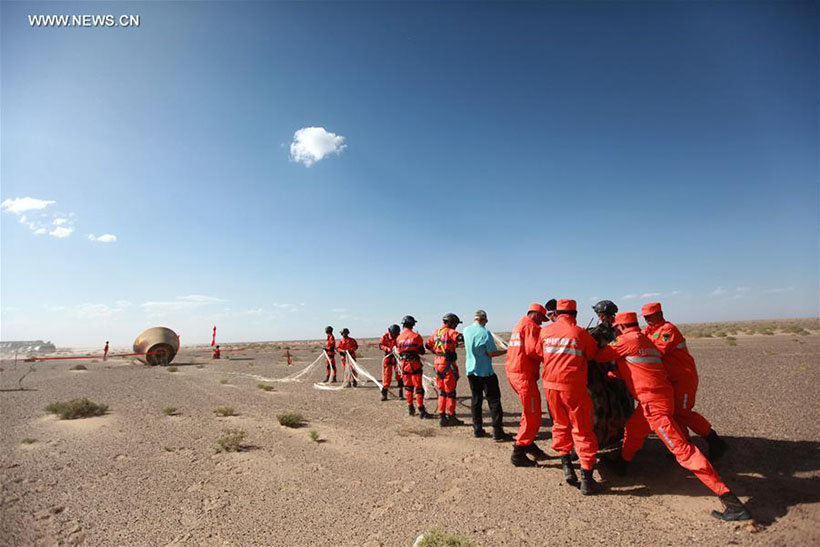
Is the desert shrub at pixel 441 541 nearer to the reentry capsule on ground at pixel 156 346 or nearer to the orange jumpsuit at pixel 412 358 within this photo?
the orange jumpsuit at pixel 412 358

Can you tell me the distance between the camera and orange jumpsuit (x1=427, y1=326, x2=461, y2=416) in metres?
7.26

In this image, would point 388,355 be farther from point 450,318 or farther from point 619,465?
Result: point 619,465

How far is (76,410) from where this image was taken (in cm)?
905

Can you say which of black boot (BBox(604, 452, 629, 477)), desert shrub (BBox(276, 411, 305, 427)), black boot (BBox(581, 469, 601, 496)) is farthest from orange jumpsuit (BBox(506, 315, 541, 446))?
desert shrub (BBox(276, 411, 305, 427))

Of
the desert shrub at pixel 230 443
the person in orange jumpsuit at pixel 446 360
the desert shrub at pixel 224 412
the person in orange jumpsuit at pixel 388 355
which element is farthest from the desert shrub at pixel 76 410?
the person in orange jumpsuit at pixel 446 360

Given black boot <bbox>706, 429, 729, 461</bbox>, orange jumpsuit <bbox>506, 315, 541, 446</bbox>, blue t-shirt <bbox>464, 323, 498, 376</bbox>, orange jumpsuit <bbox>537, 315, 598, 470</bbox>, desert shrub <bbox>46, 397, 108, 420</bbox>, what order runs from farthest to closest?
desert shrub <bbox>46, 397, 108, 420</bbox>
blue t-shirt <bbox>464, 323, 498, 376</bbox>
black boot <bbox>706, 429, 729, 461</bbox>
orange jumpsuit <bbox>506, 315, 541, 446</bbox>
orange jumpsuit <bbox>537, 315, 598, 470</bbox>

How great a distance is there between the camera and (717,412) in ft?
25.8

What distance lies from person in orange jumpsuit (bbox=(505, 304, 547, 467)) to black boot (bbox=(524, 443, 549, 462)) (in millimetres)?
36

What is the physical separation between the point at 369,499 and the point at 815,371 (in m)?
15.7

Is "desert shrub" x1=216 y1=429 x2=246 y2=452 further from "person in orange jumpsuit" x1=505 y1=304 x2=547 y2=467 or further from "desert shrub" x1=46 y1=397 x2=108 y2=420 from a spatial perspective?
"desert shrub" x1=46 y1=397 x2=108 y2=420

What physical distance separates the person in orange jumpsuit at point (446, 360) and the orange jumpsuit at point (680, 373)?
10.7 ft

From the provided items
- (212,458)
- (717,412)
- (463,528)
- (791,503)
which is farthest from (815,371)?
(212,458)

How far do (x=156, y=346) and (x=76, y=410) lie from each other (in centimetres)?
1816

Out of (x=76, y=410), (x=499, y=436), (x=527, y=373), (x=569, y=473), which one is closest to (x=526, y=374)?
(x=527, y=373)
